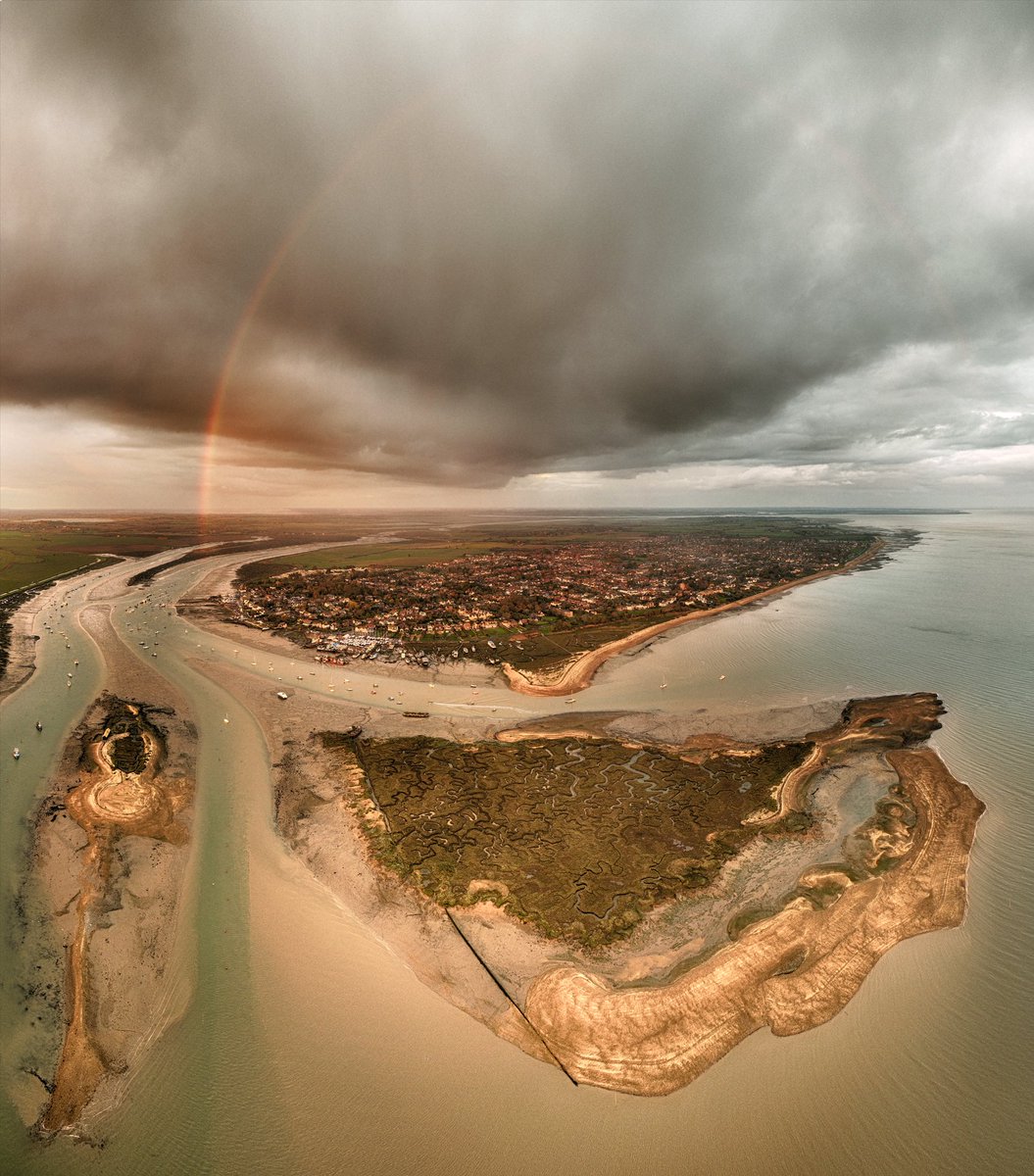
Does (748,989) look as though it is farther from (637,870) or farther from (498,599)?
(498,599)

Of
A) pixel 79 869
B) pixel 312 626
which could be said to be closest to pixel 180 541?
pixel 312 626

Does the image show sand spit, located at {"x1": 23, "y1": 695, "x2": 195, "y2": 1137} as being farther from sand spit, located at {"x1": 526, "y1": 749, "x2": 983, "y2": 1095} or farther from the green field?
the green field

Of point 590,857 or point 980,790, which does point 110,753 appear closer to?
point 590,857

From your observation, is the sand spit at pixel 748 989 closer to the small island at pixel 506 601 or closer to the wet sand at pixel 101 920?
the wet sand at pixel 101 920

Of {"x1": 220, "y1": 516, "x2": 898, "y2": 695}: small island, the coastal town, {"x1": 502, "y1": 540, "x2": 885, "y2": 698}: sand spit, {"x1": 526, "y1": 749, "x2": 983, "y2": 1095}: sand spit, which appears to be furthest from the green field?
{"x1": 526, "y1": 749, "x2": 983, "y2": 1095}: sand spit

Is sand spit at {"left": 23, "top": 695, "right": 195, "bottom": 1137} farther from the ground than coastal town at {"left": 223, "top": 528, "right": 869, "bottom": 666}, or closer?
closer

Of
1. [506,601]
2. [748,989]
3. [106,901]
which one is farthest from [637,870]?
[506,601]

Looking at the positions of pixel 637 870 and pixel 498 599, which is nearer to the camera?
pixel 637 870
